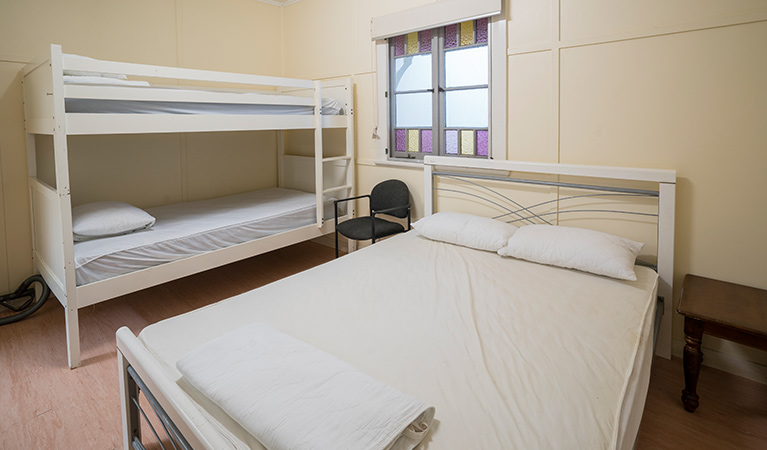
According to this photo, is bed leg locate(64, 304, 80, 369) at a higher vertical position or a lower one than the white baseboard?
higher

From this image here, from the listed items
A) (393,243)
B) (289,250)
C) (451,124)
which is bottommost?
(289,250)

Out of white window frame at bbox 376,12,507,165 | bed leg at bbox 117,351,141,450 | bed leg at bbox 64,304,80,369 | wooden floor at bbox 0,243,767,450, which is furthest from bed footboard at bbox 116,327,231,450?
white window frame at bbox 376,12,507,165

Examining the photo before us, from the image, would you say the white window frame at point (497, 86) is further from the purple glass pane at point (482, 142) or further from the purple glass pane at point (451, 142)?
the purple glass pane at point (451, 142)

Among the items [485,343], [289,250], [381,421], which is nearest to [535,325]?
[485,343]

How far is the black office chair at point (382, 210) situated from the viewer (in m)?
3.79

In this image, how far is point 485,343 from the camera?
1810 mm

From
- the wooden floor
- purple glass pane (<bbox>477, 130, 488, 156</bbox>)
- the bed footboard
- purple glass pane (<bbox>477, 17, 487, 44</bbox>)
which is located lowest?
the wooden floor

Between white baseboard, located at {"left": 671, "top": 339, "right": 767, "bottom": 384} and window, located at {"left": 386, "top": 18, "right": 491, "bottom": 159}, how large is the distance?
6.50 ft

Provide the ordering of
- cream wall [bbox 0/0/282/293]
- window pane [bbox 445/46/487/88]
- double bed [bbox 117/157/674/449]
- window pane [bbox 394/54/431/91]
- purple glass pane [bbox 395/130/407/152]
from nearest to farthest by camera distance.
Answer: double bed [bbox 117/157/674/449], cream wall [bbox 0/0/282/293], window pane [bbox 445/46/487/88], window pane [bbox 394/54/431/91], purple glass pane [bbox 395/130/407/152]

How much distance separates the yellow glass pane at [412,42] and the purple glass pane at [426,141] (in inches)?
28.1

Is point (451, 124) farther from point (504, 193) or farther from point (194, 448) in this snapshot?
point (194, 448)

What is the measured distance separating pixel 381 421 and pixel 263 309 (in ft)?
3.63

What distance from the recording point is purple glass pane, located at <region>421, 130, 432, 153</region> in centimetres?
394

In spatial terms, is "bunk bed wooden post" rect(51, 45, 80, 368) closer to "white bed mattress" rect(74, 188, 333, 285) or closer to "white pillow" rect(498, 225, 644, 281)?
"white bed mattress" rect(74, 188, 333, 285)
